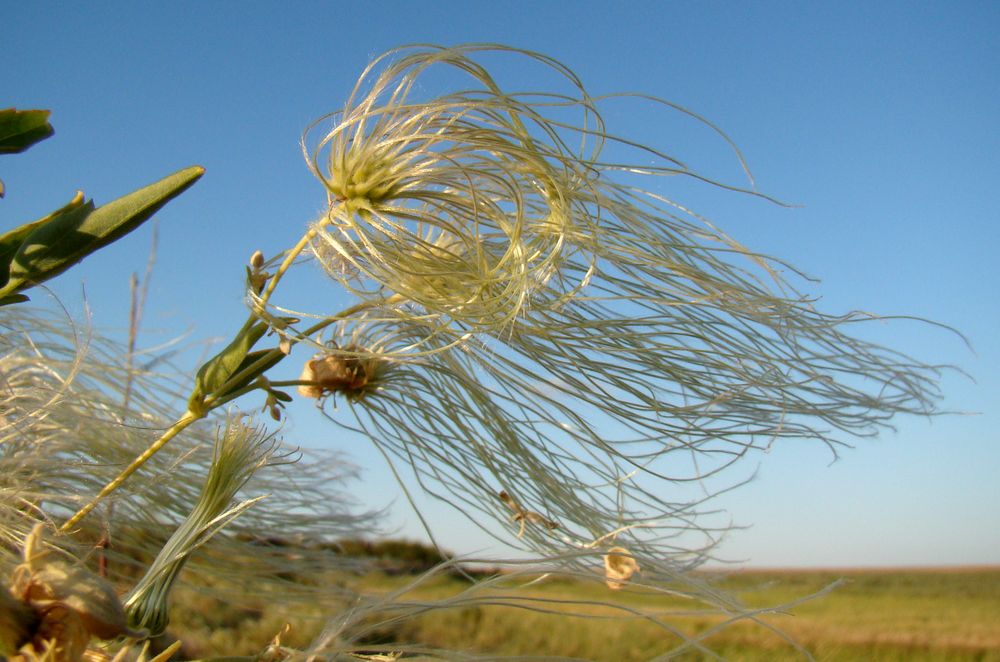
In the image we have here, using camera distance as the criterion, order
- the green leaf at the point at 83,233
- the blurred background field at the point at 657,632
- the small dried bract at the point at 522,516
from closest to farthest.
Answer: the green leaf at the point at 83,233
the small dried bract at the point at 522,516
the blurred background field at the point at 657,632

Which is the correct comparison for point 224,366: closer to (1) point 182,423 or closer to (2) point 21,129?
(1) point 182,423

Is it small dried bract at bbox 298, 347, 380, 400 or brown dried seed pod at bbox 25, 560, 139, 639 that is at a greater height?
small dried bract at bbox 298, 347, 380, 400

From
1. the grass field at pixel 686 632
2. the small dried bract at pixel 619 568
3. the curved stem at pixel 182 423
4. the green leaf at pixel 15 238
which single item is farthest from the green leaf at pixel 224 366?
the grass field at pixel 686 632

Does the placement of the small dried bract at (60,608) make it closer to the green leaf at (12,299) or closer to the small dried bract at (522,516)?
the green leaf at (12,299)

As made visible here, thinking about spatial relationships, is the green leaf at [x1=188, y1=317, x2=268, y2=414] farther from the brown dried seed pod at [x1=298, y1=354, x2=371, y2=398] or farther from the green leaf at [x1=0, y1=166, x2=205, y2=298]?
the brown dried seed pod at [x1=298, y1=354, x2=371, y2=398]

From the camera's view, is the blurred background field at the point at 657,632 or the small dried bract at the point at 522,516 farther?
the blurred background field at the point at 657,632

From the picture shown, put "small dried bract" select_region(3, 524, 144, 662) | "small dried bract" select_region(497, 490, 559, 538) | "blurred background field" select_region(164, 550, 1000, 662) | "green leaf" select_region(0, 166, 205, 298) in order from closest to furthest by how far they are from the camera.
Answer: "small dried bract" select_region(3, 524, 144, 662)
"green leaf" select_region(0, 166, 205, 298)
"small dried bract" select_region(497, 490, 559, 538)
"blurred background field" select_region(164, 550, 1000, 662)

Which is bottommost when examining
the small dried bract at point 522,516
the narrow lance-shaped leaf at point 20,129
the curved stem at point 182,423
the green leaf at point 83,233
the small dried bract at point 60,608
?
the small dried bract at point 60,608

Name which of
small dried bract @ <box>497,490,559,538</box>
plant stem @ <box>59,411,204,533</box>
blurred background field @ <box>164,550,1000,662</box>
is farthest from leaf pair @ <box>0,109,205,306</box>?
blurred background field @ <box>164,550,1000,662</box>

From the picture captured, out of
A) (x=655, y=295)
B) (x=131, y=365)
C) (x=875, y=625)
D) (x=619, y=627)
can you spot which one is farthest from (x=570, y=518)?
(x=875, y=625)
